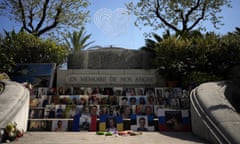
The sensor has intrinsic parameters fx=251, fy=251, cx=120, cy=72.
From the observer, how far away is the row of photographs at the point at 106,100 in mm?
6386

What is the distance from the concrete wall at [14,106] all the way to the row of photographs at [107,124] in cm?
42

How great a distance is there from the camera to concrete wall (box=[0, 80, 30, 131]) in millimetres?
4207

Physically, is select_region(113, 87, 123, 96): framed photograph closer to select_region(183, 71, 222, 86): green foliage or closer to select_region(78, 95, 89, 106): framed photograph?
select_region(78, 95, 89, 106): framed photograph

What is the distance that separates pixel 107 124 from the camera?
5.32 meters

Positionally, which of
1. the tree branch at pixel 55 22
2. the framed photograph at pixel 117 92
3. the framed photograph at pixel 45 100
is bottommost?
the framed photograph at pixel 45 100

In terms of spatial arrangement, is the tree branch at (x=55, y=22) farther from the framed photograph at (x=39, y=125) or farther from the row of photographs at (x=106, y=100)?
the framed photograph at (x=39, y=125)

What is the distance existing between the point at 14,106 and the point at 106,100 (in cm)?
259

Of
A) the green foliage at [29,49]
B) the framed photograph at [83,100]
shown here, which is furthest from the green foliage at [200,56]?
the green foliage at [29,49]

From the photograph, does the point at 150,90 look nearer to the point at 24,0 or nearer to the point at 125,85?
the point at 125,85

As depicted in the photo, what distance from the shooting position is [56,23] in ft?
46.7

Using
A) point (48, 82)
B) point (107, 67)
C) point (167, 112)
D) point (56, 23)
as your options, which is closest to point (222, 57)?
point (167, 112)

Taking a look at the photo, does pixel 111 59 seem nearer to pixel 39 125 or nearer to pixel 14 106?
pixel 39 125

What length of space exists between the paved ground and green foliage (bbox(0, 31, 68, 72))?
4.79m

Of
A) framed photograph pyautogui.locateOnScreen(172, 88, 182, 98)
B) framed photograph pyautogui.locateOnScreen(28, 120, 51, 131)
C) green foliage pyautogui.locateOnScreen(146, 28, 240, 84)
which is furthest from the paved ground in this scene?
green foliage pyautogui.locateOnScreen(146, 28, 240, 84)
